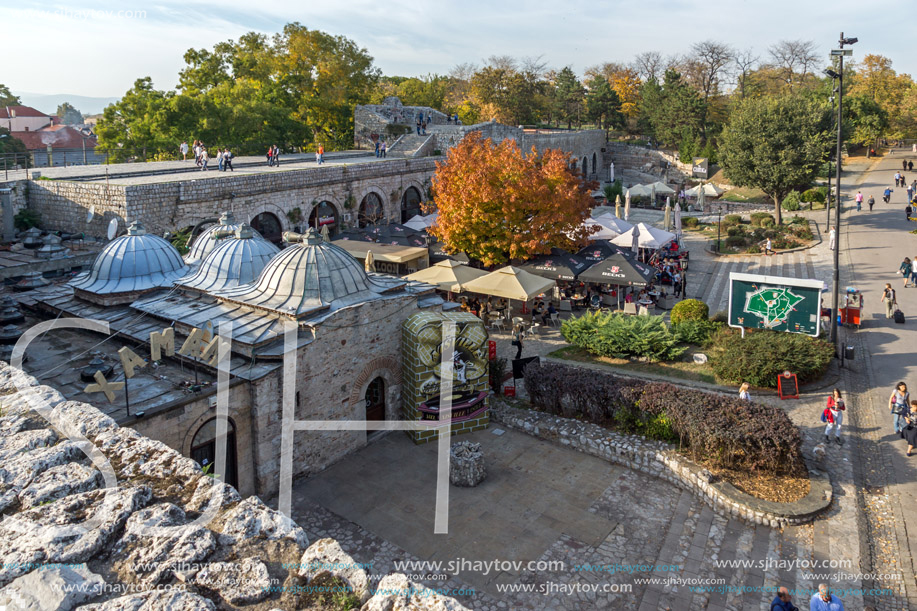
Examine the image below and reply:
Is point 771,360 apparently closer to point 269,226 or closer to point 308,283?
point 308,283

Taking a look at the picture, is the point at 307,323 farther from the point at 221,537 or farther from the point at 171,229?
the point at 171,229

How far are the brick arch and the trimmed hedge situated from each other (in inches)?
122

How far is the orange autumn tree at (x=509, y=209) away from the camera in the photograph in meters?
22.6

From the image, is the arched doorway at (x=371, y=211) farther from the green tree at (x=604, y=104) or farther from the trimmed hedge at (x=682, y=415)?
the green tree at (x=604, y=104)

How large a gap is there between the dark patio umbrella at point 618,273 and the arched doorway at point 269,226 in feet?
43.4

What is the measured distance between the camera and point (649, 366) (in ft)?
56.4

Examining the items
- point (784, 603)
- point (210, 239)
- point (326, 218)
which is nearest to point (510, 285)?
point (210, 239)

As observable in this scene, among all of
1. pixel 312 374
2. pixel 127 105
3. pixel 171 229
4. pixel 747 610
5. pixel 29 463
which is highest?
pixel 127 105

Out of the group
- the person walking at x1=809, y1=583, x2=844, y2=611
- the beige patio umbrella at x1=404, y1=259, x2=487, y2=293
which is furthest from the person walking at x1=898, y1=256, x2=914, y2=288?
the person walking at x1=809, y1=583, x2=844, y2=611

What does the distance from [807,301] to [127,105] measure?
103 feet

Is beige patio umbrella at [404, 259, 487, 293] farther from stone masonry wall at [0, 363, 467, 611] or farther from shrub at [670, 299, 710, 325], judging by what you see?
stone masonry wall at [0, 363, 467, 611]

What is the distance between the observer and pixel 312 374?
12.3 meters

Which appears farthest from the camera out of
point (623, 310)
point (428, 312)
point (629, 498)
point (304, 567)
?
point (623, 310)

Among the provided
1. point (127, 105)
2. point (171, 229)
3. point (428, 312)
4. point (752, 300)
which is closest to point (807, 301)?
point (752, 300)
